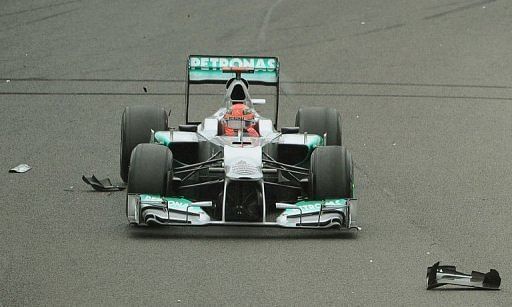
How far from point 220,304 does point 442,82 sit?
1165 cm

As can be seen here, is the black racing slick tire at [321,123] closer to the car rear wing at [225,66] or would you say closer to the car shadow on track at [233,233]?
the car rear wing at [225,66]

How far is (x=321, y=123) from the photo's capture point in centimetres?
1514

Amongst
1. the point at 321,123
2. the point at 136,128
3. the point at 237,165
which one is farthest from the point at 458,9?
the point at 237,165

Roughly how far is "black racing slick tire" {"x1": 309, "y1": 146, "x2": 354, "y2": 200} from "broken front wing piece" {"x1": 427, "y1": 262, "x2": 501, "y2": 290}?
214cm

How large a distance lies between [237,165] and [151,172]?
0.80m

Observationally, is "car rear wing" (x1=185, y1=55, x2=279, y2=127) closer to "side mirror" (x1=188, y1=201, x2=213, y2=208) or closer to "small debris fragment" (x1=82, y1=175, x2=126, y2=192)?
"small debris fragment" (x1=82, y1=175, x2=126, y2=192)

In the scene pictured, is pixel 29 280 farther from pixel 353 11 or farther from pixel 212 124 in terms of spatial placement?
pixel 353 11

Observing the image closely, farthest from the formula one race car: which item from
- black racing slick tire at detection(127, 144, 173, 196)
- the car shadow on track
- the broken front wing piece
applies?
the broken front wing piece

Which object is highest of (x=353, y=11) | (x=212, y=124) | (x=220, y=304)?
(x=353, y=11)

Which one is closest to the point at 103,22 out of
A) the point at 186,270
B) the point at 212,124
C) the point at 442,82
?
the point at 442,82

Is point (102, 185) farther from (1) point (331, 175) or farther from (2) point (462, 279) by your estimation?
(2) point (462, 279)

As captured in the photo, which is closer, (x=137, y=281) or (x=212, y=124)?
(x=137, y=281)

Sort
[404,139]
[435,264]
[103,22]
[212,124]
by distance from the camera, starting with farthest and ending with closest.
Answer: [103,22], [404,139], [212,124], [435,264]

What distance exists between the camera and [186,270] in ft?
37.4
